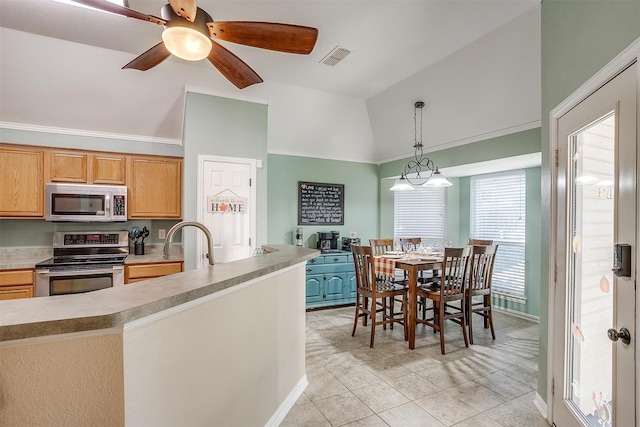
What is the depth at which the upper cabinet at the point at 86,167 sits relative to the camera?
3.64 meters

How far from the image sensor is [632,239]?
53.7 inches

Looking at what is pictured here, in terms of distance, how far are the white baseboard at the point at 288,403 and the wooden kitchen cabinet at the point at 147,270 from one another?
2.04 metres

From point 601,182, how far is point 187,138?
356 centimetres

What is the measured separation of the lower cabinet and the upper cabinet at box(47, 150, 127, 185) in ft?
9.01

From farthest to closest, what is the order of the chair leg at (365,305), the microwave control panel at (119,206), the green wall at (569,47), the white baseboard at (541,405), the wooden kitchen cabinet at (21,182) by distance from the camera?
the chair leg at (365,305)
the microwave control panel at (119,206)
the wooden kitchen cabinet at (21,182)
the white baseboard at (541,405)
the green wall at (569,47)

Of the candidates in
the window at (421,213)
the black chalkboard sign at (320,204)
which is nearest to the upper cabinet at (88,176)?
the black chalkboard sign at (320,204)

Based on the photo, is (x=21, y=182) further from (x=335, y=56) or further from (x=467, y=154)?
(x=467, y=154)

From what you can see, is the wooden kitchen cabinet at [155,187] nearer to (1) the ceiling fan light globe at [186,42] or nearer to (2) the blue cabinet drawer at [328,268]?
(2) the blue cabinet drawer at [328,268]

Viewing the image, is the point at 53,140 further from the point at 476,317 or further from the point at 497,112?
the point at 476,317

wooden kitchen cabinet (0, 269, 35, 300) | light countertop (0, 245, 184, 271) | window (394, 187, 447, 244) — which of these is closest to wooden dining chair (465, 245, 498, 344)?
window (394, 187, 447, 244)

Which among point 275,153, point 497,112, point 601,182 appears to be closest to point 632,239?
point 601,182

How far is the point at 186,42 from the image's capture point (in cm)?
178

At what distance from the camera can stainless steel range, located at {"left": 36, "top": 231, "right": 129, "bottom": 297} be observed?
324 cm

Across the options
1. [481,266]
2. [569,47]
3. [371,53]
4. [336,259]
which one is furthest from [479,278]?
[371,53]
